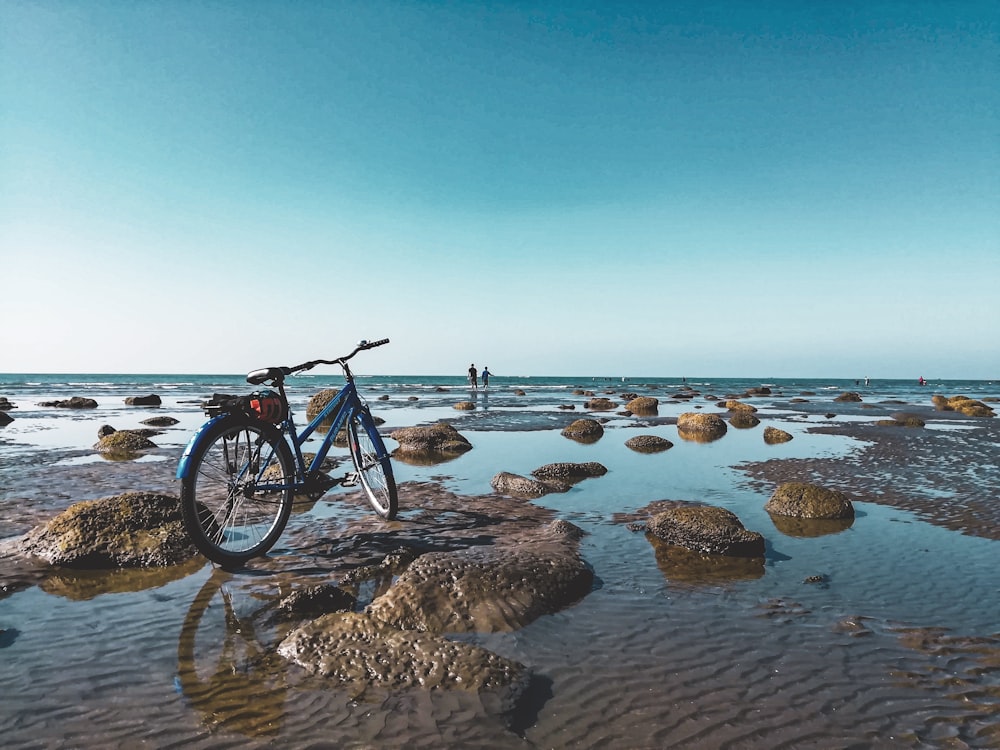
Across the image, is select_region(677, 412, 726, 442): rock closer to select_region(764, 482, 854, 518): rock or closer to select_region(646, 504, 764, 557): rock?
select_region(764, 482, 854, 518): rock

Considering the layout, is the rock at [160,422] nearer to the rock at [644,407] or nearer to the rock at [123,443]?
the rock at [123,443]

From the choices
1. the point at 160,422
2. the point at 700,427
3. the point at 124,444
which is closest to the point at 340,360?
the point at 124,444

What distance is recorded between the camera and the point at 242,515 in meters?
6.82

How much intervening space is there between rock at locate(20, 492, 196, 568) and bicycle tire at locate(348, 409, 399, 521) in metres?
2.53

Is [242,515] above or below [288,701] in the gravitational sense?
above

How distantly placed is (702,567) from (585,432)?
1516cm

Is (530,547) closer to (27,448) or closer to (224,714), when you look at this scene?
(224,714)

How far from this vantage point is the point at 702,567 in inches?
267

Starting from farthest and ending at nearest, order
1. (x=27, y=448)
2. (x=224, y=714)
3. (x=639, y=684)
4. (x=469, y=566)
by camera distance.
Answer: (x=27, y=448) → (x=469, y=566) → (x=639, y=684) → (x=224, y=714)

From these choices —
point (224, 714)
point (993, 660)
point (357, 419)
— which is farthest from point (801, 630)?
point (357, 419)

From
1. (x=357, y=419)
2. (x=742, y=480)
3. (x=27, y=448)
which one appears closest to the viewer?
(x=357, y=419)

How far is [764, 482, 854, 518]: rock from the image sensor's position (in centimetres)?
930

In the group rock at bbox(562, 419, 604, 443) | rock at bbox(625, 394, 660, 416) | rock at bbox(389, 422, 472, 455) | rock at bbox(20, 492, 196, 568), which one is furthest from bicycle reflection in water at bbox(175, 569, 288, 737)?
rock at bbox(625, 394, 660, 416)

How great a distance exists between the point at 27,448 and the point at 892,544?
22.0 metres
